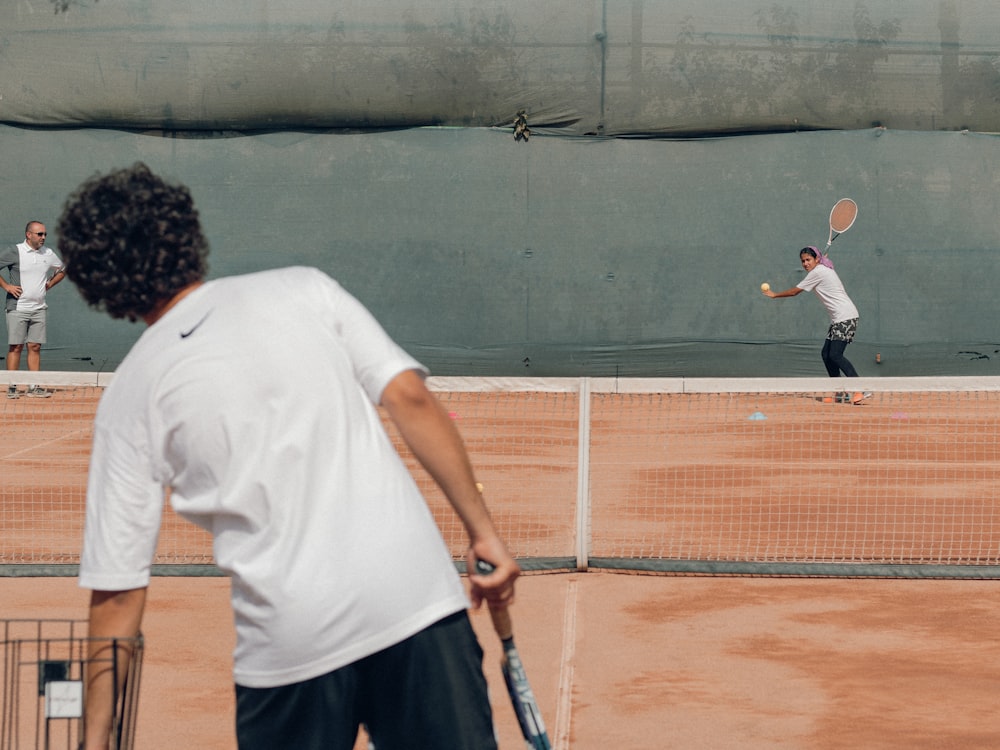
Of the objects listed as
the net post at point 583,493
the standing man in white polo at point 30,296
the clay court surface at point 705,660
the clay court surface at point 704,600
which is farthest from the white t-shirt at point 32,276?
the net post at point 583,493

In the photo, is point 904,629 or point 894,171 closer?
point 904,629

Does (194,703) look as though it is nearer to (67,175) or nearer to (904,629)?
(904,629)

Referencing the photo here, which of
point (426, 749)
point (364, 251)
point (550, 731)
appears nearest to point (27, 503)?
point (550, 731)

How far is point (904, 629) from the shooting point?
205 inches

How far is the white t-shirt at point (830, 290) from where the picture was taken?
44.1 ft

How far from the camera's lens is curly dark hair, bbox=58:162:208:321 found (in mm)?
1984

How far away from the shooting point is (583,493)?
6273 mm

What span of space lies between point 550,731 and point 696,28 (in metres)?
12.9

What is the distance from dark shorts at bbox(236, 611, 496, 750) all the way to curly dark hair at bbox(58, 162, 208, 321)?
59cm

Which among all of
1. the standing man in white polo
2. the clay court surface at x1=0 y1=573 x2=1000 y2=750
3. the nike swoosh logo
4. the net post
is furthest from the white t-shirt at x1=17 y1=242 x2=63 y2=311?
the nike swoosh logo

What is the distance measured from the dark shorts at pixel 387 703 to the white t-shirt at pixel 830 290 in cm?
1181

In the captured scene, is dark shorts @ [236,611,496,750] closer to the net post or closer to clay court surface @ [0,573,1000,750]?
clay court surface @ [0,573,1000,750]

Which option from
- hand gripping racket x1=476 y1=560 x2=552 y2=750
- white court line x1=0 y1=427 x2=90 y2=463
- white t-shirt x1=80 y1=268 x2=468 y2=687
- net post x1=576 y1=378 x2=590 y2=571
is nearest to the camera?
white t-shirt x1=80 y1=268 x2=468 y2=687

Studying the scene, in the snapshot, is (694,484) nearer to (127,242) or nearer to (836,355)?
(836,355)
